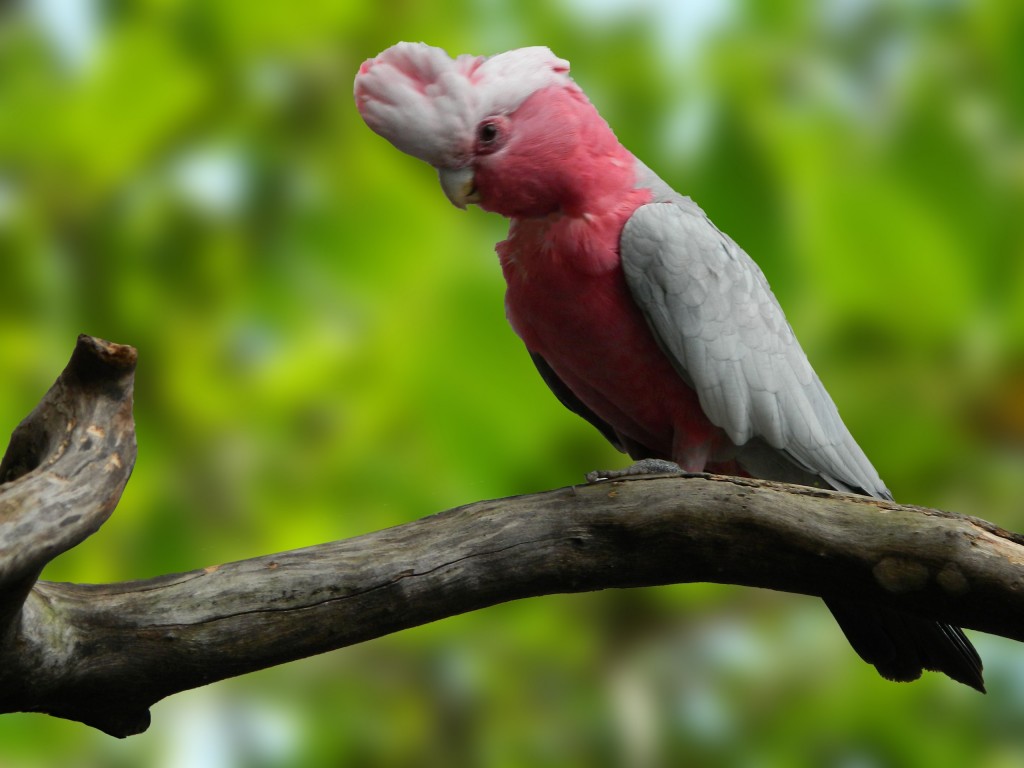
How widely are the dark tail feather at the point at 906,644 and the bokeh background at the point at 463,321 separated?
1128 millimetres

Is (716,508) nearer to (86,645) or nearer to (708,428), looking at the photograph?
(708,428)

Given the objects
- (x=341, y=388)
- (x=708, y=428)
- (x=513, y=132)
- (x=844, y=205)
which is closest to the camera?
(x=513, y=132)

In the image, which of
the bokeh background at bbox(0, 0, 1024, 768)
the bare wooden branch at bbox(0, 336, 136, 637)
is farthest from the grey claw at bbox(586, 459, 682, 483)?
the bokeh background at bbox(0, 0, 1024, 768)

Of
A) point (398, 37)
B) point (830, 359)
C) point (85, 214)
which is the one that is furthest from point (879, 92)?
point (85, 214)

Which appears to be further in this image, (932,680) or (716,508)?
(932,680)

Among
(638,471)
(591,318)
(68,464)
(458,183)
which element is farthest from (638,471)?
(68,464)

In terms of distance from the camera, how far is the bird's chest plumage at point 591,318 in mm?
2035

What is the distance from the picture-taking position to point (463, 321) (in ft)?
10.0

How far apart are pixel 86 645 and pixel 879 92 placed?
273 centimetres

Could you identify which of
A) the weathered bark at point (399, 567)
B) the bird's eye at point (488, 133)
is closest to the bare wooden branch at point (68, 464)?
the weathered bark at point (399, 567)

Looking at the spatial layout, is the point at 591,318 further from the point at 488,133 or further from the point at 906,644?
the point at 906,644

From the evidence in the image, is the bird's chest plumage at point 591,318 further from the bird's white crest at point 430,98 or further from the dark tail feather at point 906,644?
the dark tail feather at point 906,644

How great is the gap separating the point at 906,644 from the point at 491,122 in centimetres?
121

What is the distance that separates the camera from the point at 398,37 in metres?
3.42
